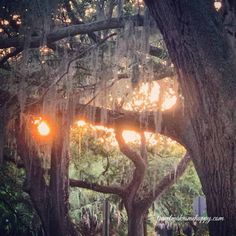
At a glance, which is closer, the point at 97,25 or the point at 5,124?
the point at 97,25

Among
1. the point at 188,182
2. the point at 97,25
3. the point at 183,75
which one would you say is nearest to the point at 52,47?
the point at 97,25

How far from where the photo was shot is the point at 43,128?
28.3ft

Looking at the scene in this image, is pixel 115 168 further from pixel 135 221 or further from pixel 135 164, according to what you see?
pixel 135 221

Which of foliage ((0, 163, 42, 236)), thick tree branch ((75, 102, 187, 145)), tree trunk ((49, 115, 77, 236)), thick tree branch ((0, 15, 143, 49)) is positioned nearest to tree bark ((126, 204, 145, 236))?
tree trunk ((49, 115, 77, 236))

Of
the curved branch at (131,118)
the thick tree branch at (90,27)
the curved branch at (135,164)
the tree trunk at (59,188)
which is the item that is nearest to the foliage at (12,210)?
the curved branch at (135,164)

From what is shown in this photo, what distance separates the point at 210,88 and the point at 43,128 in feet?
18.2

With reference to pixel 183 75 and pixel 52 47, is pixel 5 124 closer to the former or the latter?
pixel 52 47

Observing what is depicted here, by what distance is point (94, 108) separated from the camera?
23.9 feet

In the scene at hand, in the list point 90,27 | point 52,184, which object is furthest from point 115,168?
point 90,27

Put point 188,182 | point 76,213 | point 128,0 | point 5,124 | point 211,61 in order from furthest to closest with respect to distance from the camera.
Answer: point 188,182 < point 76,213 < point 5,124 < point 128,0 < point 211,61

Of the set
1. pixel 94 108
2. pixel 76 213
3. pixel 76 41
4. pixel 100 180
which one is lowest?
pixel 76 213

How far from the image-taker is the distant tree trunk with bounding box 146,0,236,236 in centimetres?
→ 355

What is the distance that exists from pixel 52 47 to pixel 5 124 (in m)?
1.50

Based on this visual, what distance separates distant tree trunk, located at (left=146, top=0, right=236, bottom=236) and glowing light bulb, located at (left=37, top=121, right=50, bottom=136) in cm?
480
